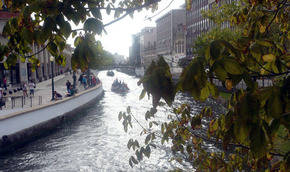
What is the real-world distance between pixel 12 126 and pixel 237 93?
55.0ft

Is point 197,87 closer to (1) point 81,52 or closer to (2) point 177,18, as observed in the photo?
(1) point 81,52

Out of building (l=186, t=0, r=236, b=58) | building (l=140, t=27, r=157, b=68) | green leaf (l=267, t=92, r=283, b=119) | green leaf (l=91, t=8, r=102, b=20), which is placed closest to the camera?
green leaf (l=267, t=92, r=283, b=119)

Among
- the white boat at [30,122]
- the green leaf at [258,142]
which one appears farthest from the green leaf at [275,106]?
the white boat at [30,122]

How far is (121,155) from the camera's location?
49.3 feet

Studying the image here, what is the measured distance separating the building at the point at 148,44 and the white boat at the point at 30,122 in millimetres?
97006

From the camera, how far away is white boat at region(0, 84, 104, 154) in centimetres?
1565

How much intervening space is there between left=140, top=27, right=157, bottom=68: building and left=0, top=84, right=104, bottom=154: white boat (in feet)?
318

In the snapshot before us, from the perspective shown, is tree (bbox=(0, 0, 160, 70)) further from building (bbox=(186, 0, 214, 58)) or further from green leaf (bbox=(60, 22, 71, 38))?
building (bbox=(186, 0, 214, 58))

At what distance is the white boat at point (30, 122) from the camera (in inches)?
616

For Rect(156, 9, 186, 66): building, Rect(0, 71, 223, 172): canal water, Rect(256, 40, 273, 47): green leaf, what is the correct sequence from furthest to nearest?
Rect(156, 9, 186, 66): building < Rect(0, 71, 223, 172): canal water < Rect(256, 40, 273, 47): green leaf

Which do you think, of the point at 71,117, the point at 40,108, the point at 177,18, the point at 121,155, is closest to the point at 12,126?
the point at 40,108

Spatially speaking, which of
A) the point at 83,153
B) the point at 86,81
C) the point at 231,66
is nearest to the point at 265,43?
the point at 231,66

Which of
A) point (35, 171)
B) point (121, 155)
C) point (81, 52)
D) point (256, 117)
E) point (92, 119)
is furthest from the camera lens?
point (92, 119)

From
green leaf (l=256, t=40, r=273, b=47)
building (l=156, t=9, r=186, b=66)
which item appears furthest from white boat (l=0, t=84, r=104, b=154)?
building (l=156, t=9, r=186, b=66)
